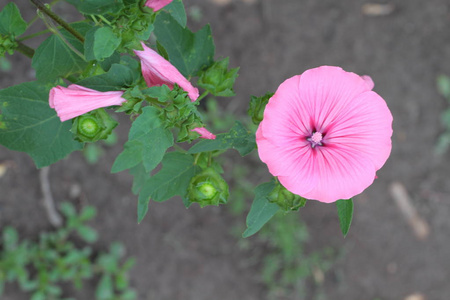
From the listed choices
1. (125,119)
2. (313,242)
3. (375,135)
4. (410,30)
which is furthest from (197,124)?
(410,30)

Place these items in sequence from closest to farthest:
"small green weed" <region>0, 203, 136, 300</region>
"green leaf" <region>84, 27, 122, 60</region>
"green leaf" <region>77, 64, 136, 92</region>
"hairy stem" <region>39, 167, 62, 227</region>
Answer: "green leaf" <region>84, 27, 122, 60</region>
"green leaf" <region>77, 64, 136, 92</region>
"small green weed" <region>0, 203, 136, 300</region>
"hairy stem" <region>39, 167, 62, 227</region>

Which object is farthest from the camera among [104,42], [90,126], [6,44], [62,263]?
[62,263]

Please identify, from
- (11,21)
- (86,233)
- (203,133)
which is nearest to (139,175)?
(203,133)

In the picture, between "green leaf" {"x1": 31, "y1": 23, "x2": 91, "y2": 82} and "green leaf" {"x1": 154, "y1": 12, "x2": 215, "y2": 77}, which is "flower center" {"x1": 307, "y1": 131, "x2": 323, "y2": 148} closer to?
"green leaf" {"x1": 154, "y1": 12, "x2": 215, "y2": 77}

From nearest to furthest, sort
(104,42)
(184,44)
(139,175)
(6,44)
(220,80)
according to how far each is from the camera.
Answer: (104,42), (6,44), (220,80), (184,44), (139,175)

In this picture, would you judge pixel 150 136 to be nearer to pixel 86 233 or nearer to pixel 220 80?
pixel 220 80

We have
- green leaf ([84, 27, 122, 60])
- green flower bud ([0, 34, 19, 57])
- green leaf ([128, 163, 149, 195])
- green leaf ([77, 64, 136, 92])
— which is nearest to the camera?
green leaf ([84, 27, 122, 60])

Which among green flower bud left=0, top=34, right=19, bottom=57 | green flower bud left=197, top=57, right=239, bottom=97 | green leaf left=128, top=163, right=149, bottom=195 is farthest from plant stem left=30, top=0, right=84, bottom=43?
green leaf left=128, top=163, right=149, bottom=195
